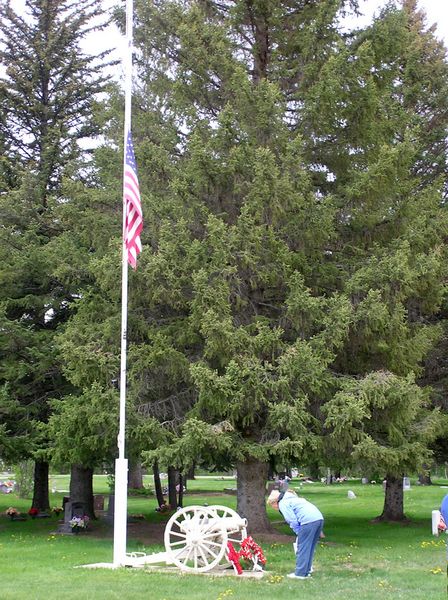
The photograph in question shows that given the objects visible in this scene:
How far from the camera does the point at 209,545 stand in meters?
11.3

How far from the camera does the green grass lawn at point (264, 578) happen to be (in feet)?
30.3

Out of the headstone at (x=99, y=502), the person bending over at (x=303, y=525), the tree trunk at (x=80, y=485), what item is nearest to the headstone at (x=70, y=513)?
the tree trunk at (x=80, y=485)

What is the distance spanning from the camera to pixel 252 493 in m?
15.7

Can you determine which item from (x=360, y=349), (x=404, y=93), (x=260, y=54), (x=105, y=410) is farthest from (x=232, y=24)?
(x=105, y=410)

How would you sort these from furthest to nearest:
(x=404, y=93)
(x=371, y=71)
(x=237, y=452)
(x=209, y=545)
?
(x=404, y=93) < (x=371, y=71) < (x=237, y=452) < (x=209, y=545)

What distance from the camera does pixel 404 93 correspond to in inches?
883

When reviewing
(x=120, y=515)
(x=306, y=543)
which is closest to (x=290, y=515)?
(x=306, y=543)

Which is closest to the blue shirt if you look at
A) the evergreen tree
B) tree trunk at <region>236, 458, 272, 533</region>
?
tree trunk at <region>236, 458, 272, 533</region>

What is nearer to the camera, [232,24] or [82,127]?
[232,24]

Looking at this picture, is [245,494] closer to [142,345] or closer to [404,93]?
A: [142,345]

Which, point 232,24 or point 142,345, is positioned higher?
point 232,24

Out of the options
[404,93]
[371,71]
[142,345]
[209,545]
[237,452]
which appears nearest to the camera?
[209,545]

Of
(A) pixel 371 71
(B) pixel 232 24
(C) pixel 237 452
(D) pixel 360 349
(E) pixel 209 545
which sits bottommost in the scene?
(E) pixel 209 545

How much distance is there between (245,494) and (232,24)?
35.2 ft
